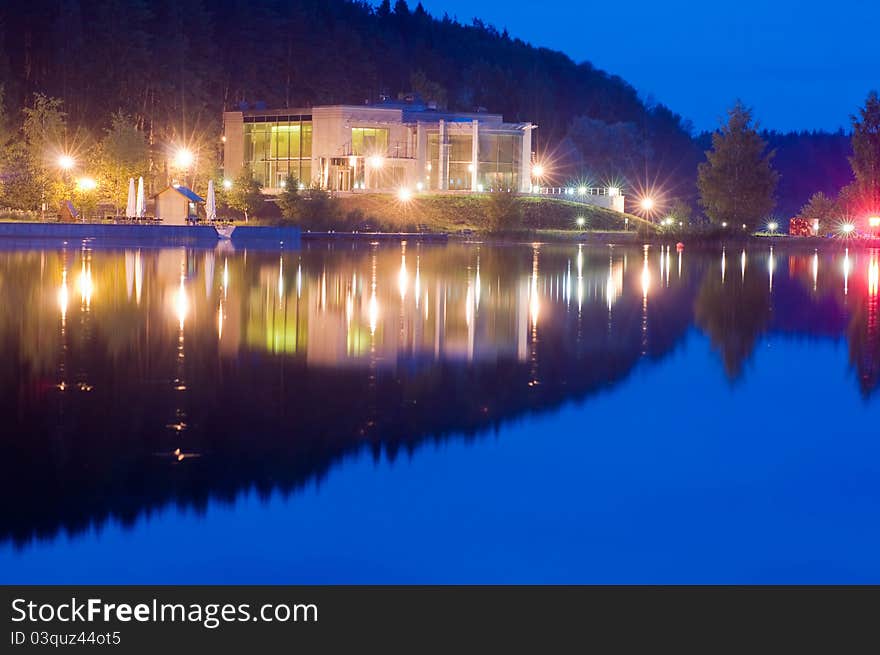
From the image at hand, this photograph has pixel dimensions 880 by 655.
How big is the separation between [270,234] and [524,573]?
186 ft

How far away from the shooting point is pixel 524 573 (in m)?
8.53

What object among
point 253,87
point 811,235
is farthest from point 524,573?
point 253,87

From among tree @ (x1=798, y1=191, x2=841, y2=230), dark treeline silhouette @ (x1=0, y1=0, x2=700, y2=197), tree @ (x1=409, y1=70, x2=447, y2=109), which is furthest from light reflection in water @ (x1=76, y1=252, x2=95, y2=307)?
tree @ (x1=409, y1=70, x2=447, y2=109)

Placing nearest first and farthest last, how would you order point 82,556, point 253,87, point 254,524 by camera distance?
point 82,556, point 254,524, point 253,87

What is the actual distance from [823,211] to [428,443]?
270 feet

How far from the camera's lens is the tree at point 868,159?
278 ft

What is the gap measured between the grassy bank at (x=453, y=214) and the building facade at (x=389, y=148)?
19.2ft

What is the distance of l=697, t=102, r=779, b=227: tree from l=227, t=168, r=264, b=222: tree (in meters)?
30.1

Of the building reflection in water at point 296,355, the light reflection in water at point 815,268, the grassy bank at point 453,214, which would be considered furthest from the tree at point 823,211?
the building reflection in water at point 296,355

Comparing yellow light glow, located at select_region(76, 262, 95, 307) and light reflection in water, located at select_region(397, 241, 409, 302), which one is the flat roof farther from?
yellow light glow, located at select_region(76, 262, 95, 307)

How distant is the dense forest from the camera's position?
10069 cm

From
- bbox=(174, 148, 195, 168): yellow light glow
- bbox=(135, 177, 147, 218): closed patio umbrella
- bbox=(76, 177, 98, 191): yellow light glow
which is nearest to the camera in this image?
bbox=(135, 177, 147, 218): closed patio umbrella

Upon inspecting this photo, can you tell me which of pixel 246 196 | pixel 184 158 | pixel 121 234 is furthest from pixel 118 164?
pixel 121 234
